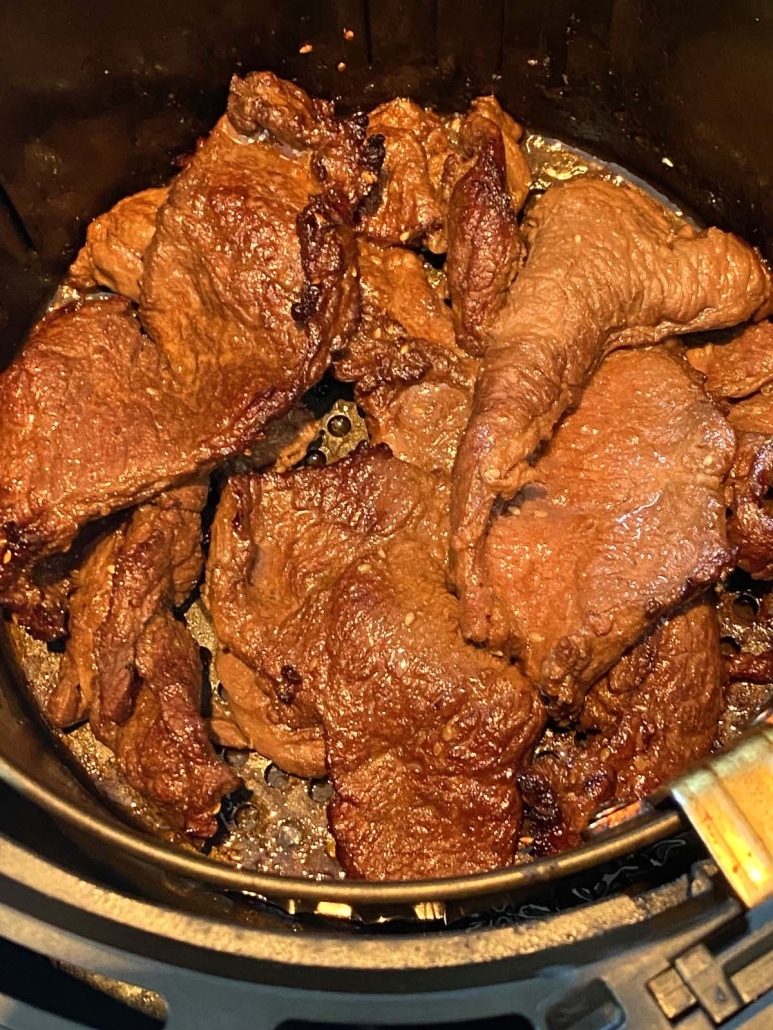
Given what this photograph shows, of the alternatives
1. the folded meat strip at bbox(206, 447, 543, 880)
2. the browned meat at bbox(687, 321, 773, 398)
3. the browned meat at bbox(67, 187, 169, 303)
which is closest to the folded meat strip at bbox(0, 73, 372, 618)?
the browned meat at bbox(67, 187, 169, 303)

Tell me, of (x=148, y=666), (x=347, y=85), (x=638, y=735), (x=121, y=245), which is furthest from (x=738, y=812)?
(x=347, y=85)

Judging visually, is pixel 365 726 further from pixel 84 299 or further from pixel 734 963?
pixel 84 299

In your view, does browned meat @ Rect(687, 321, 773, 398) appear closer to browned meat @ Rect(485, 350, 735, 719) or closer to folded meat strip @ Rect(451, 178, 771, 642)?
folded meat strip @ Rect(451, 178, 771, 642)

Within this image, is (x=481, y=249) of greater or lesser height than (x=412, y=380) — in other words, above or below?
above

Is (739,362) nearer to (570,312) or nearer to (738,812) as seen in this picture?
(570,312)

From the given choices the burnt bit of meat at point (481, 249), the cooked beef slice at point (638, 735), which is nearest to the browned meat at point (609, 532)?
the cooked beef slice at point (638, 735)

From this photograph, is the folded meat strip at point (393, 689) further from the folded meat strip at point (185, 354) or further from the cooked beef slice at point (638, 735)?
the folded meat strip at point (185, 354)
